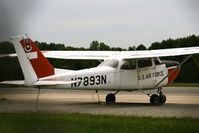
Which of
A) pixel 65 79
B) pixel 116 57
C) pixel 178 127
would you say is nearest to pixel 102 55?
pixel 116 57

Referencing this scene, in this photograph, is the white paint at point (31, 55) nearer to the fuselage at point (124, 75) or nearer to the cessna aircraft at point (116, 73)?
the cessna aircraft at point (116, 73)

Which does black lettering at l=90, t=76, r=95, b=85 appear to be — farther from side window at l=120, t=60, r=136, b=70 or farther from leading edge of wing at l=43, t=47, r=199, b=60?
side window at l=120, t=60, r=136, b=70

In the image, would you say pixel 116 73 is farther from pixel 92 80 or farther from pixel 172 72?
pixel 172 72

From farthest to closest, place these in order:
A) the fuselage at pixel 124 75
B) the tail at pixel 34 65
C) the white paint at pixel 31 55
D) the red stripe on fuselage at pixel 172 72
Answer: the red stripe on fuselage at pixel 172 72 < the fuselage at pixel 124 75 < the white paint at pixel 31 55 < the tail at pixel 34 65

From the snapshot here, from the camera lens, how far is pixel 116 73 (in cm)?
1769

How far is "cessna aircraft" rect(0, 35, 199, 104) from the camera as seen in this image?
607 inches

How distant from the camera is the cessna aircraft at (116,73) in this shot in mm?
15406

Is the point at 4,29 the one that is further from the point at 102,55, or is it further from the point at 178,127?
the point at 102,55

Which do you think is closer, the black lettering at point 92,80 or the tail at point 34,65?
the tail at point 34,65

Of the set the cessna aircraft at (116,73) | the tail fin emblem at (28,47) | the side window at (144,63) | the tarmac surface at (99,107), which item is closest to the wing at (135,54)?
the cessna aircraft at (116,73)

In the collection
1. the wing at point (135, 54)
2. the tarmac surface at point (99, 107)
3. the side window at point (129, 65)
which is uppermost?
the wing at point (135, 54)

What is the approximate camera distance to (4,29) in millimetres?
2062

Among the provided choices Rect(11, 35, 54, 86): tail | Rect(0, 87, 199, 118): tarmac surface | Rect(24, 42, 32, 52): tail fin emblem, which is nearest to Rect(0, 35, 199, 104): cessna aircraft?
Rect(11, 35, 54, 86): tail

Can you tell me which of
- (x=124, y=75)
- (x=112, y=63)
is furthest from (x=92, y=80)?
(x=124, y=75)
